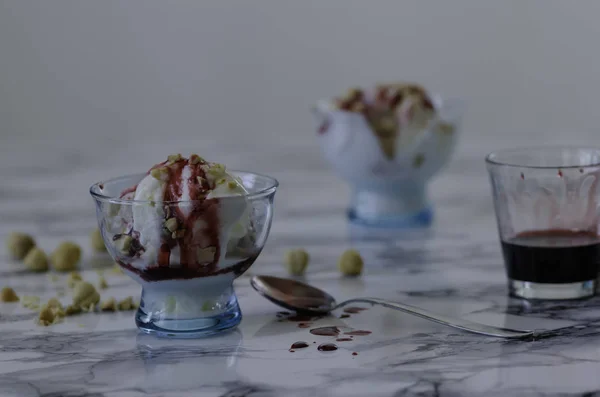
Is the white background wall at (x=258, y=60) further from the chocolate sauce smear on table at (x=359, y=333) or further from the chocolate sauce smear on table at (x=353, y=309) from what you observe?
the chocolate sauce smear on table at (x=359, y=333)

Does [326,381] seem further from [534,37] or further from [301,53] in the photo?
[534,37]

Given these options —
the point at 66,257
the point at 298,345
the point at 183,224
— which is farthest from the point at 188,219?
the point at 66,257

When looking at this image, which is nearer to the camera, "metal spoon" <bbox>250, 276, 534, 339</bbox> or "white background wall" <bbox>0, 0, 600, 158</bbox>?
"metal spoon" <bbox>250, 276, 534, 339</bbox>

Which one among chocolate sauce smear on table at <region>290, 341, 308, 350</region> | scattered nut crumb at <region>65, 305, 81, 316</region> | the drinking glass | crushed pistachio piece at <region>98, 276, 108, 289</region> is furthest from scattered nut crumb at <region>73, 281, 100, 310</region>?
A: the drinking glass

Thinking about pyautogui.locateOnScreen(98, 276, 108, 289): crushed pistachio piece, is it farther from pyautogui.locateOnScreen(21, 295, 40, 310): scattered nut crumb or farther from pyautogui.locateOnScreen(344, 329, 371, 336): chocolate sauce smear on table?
pyautogui.locateOnScreen(344, 329, 371, 336): chocolate sauce smear on table

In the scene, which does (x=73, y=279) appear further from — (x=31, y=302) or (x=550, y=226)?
(x=550, y=226)

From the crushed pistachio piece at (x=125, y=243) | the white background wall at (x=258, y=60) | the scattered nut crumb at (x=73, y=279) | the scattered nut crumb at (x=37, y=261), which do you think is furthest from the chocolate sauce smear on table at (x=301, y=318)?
the white background wall at (x=258, y=60)
